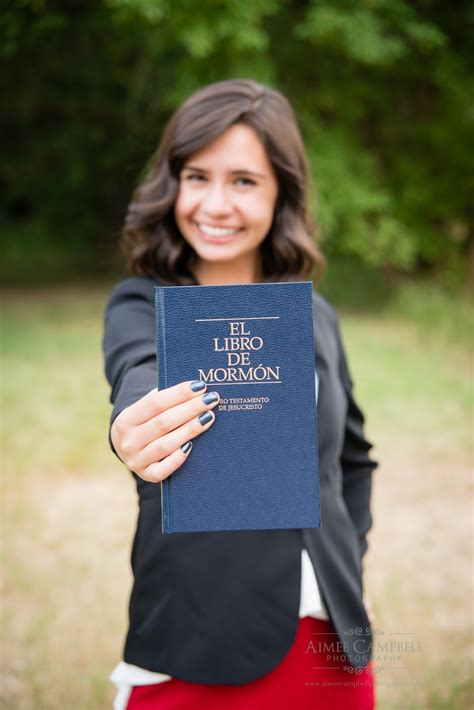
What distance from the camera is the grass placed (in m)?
3.48

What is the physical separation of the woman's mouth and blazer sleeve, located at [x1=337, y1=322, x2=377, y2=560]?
0.48m

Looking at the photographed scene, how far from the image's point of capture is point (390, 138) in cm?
1460

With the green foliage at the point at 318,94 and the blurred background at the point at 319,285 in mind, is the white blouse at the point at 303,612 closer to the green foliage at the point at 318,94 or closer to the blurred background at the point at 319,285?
the blurred background at the point at 319,285

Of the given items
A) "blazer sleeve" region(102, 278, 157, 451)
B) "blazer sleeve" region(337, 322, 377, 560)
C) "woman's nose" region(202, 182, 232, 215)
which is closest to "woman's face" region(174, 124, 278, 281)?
"woman's nose" region(202, 182, 232, 215)

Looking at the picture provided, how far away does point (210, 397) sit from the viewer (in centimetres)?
121

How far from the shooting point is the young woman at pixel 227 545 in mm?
1669

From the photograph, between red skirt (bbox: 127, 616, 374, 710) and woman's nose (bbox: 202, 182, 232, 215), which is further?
woman's nose (bbox: 202, 182, 232, 215)

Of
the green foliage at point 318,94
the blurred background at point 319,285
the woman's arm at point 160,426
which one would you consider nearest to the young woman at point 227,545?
the woman's arm at point 160,426

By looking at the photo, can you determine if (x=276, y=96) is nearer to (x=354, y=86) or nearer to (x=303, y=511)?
(x=303, y=511)

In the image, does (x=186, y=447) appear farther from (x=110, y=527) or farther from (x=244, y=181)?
(x=110, y=527)

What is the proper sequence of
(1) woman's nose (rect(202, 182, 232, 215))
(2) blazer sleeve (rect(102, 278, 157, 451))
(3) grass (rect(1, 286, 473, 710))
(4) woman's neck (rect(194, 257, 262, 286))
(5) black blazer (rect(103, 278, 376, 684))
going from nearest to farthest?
(2) blazer sleeve (rect(102, 278, 157, 451)) → (5) black blazer (rect(103, 278, 376, 684)) → (1) woman's nose (rect(202, 182, 232, 215)) → (4) woman's neck (rect(194, 257, 262, 286)) → (3) grass (rect(1, 286, 473, 710))

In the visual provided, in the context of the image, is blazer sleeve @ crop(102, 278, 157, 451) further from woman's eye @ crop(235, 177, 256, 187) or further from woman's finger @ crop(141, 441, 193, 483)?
woman's eye @ crop(235, 177, 256, 187)

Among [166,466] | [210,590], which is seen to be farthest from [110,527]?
[166,466]

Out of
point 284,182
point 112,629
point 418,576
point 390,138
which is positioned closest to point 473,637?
point 418,576
